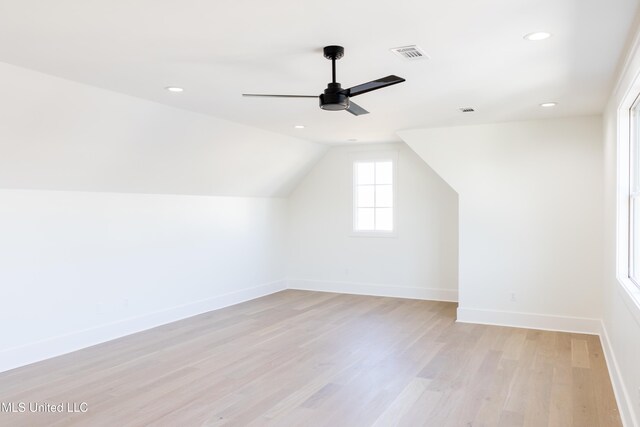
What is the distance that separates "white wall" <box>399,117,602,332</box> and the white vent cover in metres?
2.83

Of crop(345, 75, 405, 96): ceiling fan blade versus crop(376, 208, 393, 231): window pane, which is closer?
crop(345, 75, 405, 96): ceiling fan blade

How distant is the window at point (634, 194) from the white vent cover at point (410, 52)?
159cm

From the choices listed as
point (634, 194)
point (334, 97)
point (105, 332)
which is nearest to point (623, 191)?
point (634, 194)

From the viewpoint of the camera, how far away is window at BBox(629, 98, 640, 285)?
3.47m

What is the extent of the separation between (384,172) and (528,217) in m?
2.60

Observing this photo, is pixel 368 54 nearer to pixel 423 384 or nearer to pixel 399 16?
pixel 399 16

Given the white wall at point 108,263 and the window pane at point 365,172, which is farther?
the window pane at point 365,172

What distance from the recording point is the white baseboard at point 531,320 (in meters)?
5.34

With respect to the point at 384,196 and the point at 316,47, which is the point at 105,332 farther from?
the point at 384,196

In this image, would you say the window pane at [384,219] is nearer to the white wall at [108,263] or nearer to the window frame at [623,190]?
the white wall at [108,263]

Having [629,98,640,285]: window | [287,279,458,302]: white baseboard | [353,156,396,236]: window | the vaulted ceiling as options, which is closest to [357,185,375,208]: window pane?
[353,156,396,236]: window

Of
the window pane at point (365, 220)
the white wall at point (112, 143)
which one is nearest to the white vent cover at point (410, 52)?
the white wall at point (112, 143)

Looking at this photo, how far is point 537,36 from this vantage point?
2.82 meters

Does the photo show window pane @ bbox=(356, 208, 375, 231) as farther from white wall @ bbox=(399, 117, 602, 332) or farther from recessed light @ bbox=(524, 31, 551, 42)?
recessed light @ bbox=(524, 31, 551, 42)
